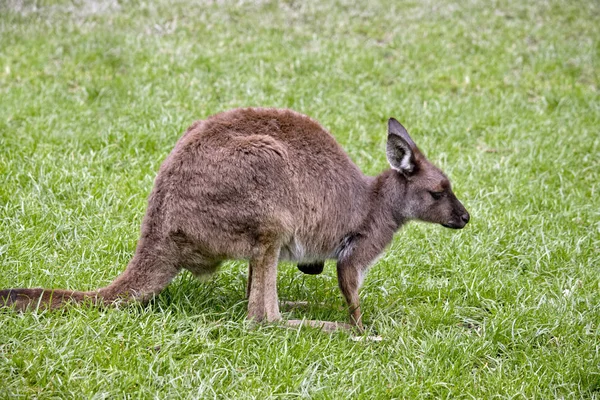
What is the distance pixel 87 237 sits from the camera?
5.48 metres

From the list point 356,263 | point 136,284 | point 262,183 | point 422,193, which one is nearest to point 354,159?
point 422,193

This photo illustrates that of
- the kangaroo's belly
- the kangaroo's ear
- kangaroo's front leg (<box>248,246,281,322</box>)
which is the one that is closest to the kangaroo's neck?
the kangaroo's ear

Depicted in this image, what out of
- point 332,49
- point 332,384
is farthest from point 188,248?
point 332,49

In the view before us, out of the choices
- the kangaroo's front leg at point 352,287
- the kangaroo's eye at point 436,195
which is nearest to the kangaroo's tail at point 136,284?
the kangaroo's front leg at point 352,287

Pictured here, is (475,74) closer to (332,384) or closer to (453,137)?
(453,137)

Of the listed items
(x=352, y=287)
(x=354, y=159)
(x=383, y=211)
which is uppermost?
(x=354, y=159)

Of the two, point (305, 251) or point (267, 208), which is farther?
point (305, 251)

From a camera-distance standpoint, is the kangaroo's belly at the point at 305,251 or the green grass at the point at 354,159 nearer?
the green grass at the point at 354,159

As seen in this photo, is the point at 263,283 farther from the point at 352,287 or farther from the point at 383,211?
the point at 383,211

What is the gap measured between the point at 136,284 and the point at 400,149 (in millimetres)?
Result: 1972

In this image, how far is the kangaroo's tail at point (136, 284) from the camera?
13.7ft

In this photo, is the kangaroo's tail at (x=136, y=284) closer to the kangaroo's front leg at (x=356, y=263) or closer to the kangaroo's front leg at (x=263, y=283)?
the kangaroo's front leg at (x=263, y=283)

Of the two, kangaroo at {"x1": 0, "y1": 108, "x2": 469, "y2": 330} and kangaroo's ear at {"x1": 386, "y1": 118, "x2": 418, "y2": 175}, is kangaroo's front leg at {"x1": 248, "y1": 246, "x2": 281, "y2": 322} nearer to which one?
kangaroo at {"x1": 0, "y1": 108, "x2": 469, "y2": 330}

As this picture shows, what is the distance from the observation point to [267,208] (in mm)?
4477
